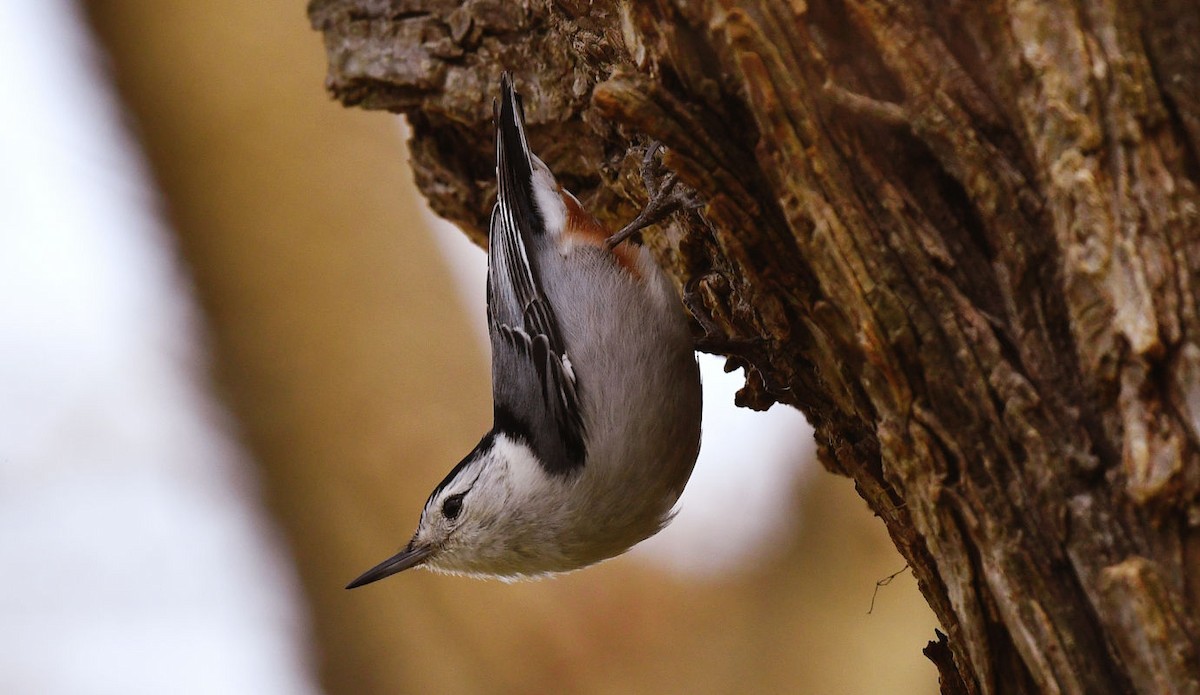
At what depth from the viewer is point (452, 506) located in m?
2.52

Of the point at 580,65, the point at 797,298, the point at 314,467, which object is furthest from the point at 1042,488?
the point at 314,467

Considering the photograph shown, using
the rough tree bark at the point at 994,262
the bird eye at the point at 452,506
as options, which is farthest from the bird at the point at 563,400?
the rough tree bark at the point at 994,262

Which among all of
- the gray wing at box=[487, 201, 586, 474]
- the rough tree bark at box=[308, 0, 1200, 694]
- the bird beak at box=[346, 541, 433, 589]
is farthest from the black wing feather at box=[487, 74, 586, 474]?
the rough tree bark at box=[308, 0, 1200, 694]

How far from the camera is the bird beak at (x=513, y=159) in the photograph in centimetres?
253

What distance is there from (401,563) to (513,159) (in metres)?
1.05

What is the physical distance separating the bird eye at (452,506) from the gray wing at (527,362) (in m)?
0.21

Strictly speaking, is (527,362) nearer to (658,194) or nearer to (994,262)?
(658,194)

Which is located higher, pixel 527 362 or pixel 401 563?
pixel 527 362

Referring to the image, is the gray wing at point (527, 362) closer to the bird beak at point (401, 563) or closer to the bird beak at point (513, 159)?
the bird beak at point (513, 159)

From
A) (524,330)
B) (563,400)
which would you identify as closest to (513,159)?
(524,330)

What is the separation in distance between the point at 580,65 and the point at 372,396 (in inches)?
44.7

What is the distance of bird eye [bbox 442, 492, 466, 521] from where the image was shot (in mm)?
2514

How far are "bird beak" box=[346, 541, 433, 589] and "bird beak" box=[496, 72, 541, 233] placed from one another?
2.78 ft

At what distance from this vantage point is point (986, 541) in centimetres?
130
